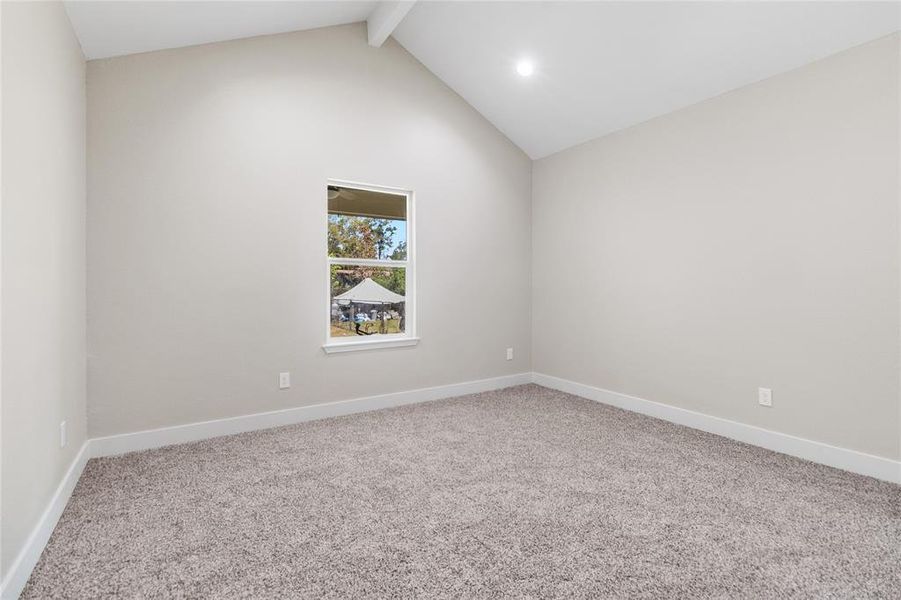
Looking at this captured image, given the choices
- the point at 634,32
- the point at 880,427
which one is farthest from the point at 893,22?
the point at 880,427

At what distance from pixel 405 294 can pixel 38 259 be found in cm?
261

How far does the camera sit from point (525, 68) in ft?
11.9

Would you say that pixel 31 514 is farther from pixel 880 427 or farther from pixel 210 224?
pixel 880 427

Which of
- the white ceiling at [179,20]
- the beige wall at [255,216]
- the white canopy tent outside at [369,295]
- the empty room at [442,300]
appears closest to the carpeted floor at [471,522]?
the empty room at [442,300]

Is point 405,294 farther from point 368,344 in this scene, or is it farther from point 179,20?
point 179,20

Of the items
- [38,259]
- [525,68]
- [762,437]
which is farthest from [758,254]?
[38,259]

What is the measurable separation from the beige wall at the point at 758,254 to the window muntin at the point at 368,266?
165 cm

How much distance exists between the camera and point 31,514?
171cm

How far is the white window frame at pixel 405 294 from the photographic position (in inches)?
144

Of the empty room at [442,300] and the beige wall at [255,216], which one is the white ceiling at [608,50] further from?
the beige wall at [255,216]

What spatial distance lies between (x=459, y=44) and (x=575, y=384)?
3161 millimetres

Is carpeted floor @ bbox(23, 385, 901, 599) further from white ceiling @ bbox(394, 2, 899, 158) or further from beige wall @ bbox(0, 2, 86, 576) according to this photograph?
white ceiling @ bbox(394, 2, 899, 158)

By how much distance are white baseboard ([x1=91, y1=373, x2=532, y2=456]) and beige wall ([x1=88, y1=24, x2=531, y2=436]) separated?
0.06 meters

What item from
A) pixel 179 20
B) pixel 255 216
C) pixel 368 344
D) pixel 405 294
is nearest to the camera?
pixel 179 20
